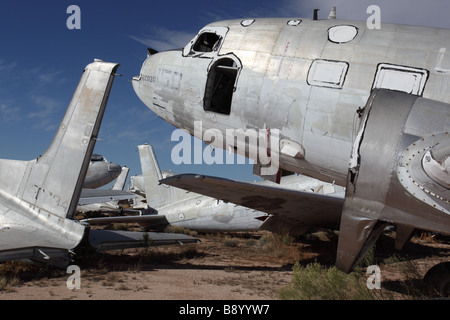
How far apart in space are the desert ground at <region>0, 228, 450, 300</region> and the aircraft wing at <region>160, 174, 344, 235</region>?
135cm

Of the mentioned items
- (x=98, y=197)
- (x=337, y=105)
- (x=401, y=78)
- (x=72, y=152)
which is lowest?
(x=98, y=197)

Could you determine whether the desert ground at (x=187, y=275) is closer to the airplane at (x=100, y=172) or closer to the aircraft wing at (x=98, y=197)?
the aircraft wing at (x=98, y=197)

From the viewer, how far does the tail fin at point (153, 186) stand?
2006 centimetres

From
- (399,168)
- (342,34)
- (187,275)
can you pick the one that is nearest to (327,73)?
(342,34)

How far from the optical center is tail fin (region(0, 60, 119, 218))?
921 cm

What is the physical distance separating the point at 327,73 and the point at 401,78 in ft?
3.82

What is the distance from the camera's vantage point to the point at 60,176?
9336mm

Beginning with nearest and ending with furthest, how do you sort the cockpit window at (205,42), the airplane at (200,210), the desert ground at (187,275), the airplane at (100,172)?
the desert ground at (187,275), the cockpit window at (205,42), the airplane at (200,210), the airplane at (100,172)

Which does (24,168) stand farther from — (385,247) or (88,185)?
(88,185)

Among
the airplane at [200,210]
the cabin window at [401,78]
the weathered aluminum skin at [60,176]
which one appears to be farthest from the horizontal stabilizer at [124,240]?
the cabin window at [401,78]

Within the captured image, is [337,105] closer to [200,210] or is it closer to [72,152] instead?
[72,152]

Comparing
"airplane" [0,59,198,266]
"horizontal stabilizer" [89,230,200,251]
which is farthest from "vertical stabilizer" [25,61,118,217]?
"horizontal stabilizer" [89,230,200,251]

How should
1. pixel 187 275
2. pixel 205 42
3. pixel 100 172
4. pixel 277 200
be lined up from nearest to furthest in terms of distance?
pixel 205 42 → pixel 187 275 → pixel 277 200 → pixel 100 172
